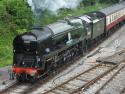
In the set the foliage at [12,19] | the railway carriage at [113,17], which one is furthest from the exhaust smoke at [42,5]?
the railway carriage at [113,17]

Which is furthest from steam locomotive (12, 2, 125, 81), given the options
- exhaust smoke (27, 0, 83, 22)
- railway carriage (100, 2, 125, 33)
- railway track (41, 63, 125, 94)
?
railway carriage (100, 2, 125, 33)

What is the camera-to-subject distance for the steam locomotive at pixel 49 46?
18234 millimetres

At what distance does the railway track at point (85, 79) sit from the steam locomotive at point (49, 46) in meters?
1.57

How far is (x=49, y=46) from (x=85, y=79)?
271cm

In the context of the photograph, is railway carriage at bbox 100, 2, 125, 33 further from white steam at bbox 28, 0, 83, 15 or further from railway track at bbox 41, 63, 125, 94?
railway track at bbox 41, 63, 125, 94

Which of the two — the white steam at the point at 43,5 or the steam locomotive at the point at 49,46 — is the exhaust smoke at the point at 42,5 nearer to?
the white steam at the point at 43,5

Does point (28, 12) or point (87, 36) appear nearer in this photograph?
point (87, 36)

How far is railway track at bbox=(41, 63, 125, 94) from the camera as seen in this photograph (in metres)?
17.2

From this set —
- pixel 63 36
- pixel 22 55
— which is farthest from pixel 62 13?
pixel 22 55

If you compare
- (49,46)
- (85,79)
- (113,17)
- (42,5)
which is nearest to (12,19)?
(42,5)

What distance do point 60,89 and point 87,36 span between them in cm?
925

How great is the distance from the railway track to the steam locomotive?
5.14 ft

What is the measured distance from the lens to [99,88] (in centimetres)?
1742

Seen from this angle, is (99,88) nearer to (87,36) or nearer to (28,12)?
(87,36)
